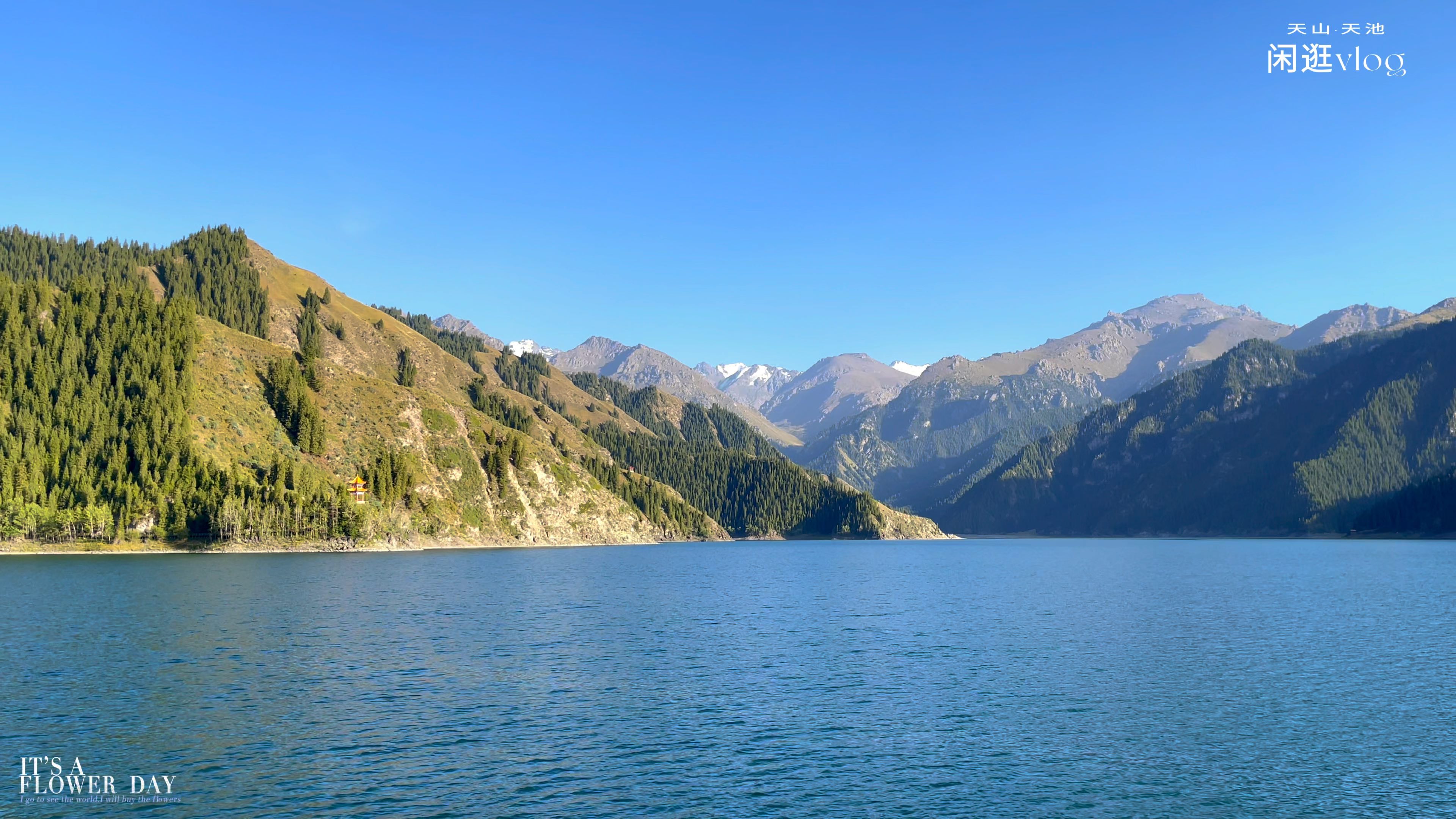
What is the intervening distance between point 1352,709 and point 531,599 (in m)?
101

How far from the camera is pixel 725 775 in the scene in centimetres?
4550

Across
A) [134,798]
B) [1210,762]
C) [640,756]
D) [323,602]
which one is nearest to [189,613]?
[323,602]

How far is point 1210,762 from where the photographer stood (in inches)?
1886

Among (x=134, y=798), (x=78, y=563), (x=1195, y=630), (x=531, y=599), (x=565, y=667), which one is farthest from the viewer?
(x=78, y=563)

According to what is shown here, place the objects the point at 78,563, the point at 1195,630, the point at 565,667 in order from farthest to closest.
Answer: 1. the point at 78,563
2. the point at 1195,630
3. the point at 565,667

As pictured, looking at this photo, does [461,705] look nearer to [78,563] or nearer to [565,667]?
[565,667]

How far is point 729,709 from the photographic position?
60.3 metres

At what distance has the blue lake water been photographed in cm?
4228

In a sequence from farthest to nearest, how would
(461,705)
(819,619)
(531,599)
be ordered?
1. (531,599)
2. (819,619)
3. (461,705)

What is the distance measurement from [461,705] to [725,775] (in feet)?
73.6

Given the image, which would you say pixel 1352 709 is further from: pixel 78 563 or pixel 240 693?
pixel 78 563

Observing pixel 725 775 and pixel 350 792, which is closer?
pixel 350 792

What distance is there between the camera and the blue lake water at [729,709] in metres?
42.3

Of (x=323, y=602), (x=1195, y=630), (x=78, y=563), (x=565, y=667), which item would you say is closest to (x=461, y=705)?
(x=565, y=667)
